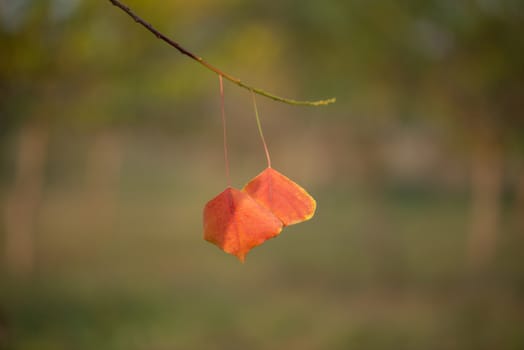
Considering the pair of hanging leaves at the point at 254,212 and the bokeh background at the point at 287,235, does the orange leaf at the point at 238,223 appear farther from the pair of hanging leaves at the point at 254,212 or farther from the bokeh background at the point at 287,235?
the bokeh background at the point at 287,235

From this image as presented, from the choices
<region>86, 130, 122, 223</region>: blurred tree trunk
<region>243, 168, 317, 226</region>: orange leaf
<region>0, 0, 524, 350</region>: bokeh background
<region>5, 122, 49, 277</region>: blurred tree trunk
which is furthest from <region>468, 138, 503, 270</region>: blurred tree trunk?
<region>86, 130, 122, 223</region>: blurred tree trunk

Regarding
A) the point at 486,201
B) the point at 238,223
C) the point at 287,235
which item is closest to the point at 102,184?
the point at 287,235

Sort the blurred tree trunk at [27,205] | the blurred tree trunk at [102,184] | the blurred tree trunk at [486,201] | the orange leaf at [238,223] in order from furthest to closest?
the blurred tree trunk at [102,184] → the blurred tree trunk at [486,201] → the blurred tree trunk at [27,205] → the orange leaf at [238,223]

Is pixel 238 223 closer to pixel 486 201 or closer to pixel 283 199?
pixel 283 199

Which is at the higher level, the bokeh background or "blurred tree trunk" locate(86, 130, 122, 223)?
the bokeh background

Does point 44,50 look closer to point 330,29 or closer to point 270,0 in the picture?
point 330,29

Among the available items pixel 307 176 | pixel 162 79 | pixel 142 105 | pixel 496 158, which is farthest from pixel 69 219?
pixel 307 176

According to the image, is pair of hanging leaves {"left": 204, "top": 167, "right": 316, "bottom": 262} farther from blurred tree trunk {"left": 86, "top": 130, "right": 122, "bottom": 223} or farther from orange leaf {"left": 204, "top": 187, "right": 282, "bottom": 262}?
blurred tree trunk {"left": 86, "top": 130, "right": 122, "bottom": 223}

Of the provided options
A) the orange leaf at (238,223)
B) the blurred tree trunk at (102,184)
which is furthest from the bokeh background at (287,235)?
the orange leaf at (238,223)
